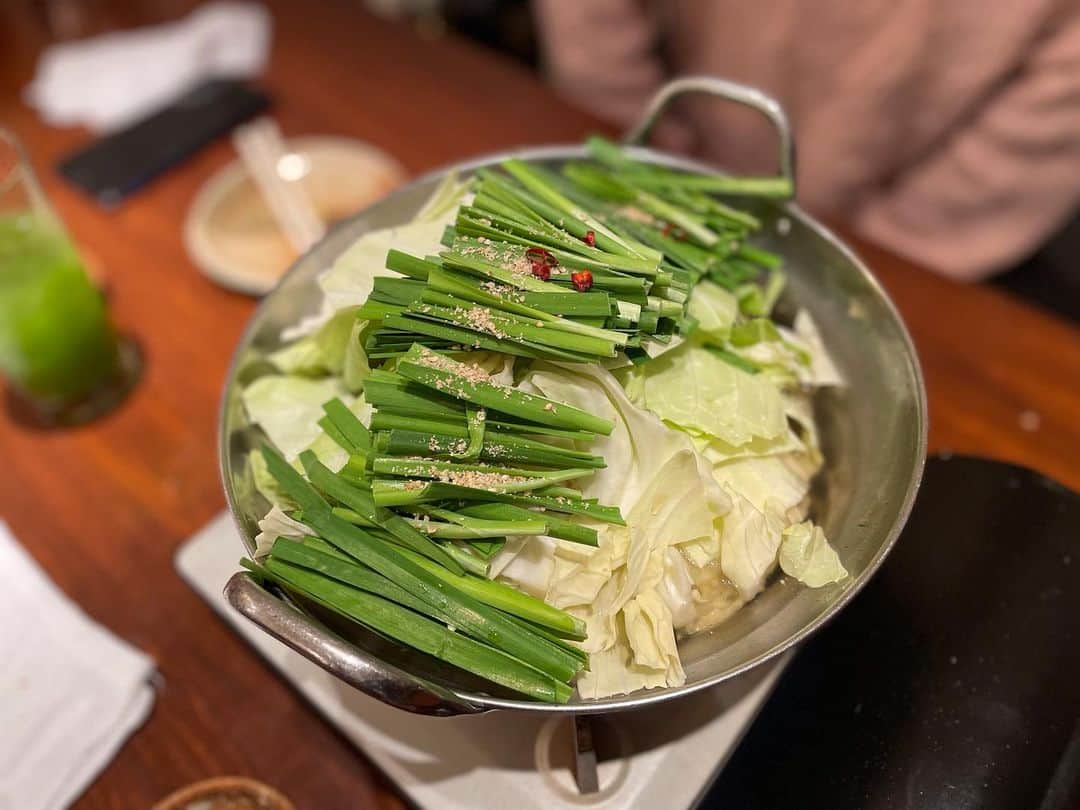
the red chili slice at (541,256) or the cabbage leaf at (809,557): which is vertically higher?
the red chili slice at (541,256)

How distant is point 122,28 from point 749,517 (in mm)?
2515

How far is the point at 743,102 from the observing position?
1.11 m

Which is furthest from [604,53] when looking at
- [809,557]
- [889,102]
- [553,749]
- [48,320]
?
[553,749]

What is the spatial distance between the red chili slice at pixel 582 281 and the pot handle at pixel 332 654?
1.48 ft

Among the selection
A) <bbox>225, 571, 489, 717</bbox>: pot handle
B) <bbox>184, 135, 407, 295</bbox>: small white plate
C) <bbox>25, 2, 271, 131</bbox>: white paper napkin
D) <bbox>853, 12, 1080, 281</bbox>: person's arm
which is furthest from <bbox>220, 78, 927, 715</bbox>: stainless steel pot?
<bbox>25, 2, 271, 131</bbox>: white paper napkin

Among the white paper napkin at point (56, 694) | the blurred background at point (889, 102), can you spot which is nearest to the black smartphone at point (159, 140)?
the blurred background at point (889, 102)

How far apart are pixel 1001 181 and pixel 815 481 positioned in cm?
106

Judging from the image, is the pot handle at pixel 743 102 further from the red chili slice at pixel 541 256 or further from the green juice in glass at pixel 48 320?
the green juice in glass at pixel 48 320

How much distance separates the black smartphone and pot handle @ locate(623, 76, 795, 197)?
127 centimetres

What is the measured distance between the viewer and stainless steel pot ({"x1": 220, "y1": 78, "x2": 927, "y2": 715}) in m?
0.76

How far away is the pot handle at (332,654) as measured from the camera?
726mm

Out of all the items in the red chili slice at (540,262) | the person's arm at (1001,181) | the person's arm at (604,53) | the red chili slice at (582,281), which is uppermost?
the red chili slice at (540,262)

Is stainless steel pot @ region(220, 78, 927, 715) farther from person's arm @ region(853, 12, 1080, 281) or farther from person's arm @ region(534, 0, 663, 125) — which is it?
person's arm @ region(534, 0, 663, 125)

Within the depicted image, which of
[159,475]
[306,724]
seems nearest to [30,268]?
[159,475]
